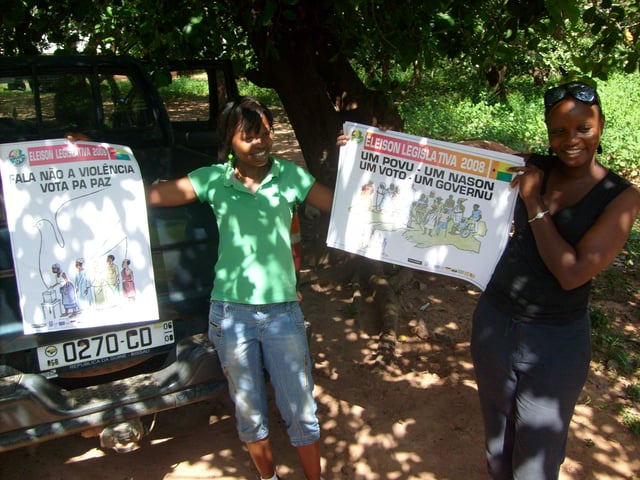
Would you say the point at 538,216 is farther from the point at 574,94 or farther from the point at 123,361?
the point at 123,361

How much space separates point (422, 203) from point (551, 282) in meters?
0.76

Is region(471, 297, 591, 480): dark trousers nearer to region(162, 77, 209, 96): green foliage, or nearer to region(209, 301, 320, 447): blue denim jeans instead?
region(209, 301, 320, 447): blue denim jeans

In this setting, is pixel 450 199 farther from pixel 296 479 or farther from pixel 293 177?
pixel 296 479

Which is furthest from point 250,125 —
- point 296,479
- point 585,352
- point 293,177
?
point 296,479

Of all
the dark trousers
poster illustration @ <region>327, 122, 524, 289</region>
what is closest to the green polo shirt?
poster illustration @ <region>327, 122, 524, 289</region>

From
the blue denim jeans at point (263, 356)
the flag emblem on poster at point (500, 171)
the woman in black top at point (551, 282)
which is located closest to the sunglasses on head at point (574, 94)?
the woman in black top at point (551, 282)

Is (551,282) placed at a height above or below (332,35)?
below

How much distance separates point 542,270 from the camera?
2.18m

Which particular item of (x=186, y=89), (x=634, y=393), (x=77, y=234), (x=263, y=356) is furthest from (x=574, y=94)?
(x=186, y=89)

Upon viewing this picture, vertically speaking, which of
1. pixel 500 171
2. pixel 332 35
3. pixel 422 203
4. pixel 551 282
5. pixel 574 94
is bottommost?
pixel 551 282

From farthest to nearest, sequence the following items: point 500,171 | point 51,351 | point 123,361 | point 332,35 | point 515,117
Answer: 1. point 515,117
2. point 332,35
3. point 123,361
4. point 51,351
5. point 500,171

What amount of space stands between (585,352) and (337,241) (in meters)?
1.15

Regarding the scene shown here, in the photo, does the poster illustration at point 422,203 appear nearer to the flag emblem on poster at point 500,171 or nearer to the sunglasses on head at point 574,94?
the flag emblem on poster at point 500,171

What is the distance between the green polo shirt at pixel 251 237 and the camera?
2572 millimetres
